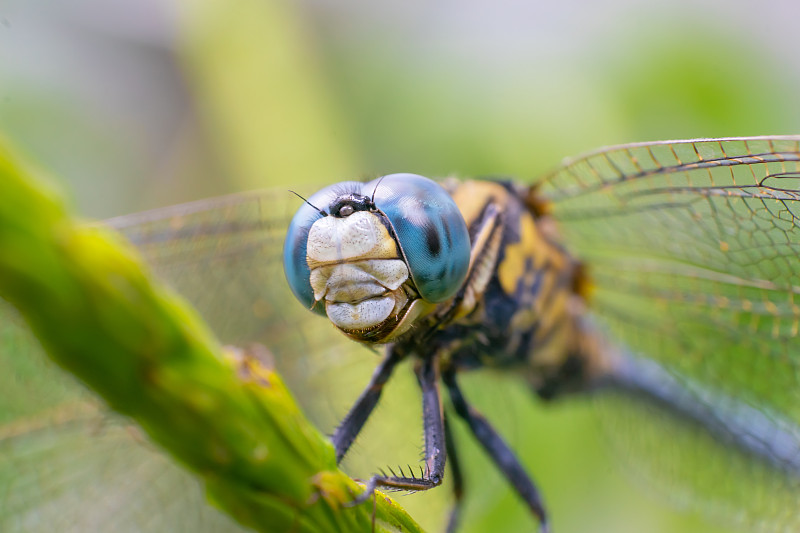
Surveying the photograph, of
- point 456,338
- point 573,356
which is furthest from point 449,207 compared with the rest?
point 573,356

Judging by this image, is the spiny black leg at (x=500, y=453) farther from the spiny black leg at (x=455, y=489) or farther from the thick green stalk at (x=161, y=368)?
the thick green stalk at (x=161, y=368)

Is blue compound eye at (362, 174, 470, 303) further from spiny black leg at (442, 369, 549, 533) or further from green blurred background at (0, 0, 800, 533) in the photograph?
green blurred background at (0, 0, 800, 533)

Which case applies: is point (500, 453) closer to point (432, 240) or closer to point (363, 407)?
point (363, 407)

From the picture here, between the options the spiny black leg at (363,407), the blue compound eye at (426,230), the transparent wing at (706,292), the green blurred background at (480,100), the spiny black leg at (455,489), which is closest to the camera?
the blue compound eye at (426,230)

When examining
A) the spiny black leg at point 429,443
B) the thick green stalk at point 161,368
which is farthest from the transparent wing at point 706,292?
the thick green stalk at point 161,368

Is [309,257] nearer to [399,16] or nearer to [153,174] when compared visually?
[399,16]

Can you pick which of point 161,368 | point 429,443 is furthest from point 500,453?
point 161,368
